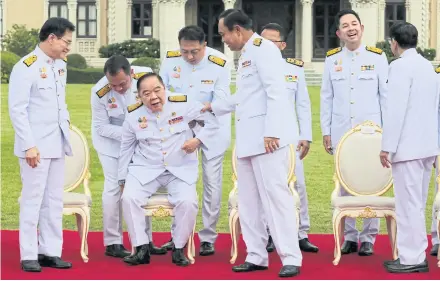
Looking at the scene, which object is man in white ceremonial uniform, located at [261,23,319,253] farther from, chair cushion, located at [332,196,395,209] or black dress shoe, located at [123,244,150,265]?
black dress shoe, located at [123,244,150,265]

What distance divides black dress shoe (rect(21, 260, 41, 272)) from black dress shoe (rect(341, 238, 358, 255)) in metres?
2.61

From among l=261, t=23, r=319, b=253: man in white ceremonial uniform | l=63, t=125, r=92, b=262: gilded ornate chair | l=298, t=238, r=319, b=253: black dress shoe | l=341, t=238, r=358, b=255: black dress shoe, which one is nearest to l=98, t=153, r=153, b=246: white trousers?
l=63, t=125, r=92, b=262: gilded ornate chair

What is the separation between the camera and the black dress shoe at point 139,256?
787 centimetres

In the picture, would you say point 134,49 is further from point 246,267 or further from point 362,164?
point 246,267

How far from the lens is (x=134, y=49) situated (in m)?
37.3

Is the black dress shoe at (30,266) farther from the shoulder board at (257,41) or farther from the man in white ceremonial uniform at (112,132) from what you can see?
the shoulder board at (257,41)

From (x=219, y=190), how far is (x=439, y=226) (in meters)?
1.92

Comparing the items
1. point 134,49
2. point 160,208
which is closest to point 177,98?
point 160,208

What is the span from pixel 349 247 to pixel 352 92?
4.44ft

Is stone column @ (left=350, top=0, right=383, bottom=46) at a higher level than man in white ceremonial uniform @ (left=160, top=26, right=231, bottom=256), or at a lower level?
higher

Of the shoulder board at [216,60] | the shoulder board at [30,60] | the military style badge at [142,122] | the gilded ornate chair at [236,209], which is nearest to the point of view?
the shoulder board at [30,60]

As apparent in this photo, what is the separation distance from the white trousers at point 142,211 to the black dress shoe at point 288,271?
3.11ft

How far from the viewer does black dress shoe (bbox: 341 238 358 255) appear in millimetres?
8586

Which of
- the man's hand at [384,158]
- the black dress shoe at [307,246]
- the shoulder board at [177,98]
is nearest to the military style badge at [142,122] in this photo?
the shoulder board at [177,98]
